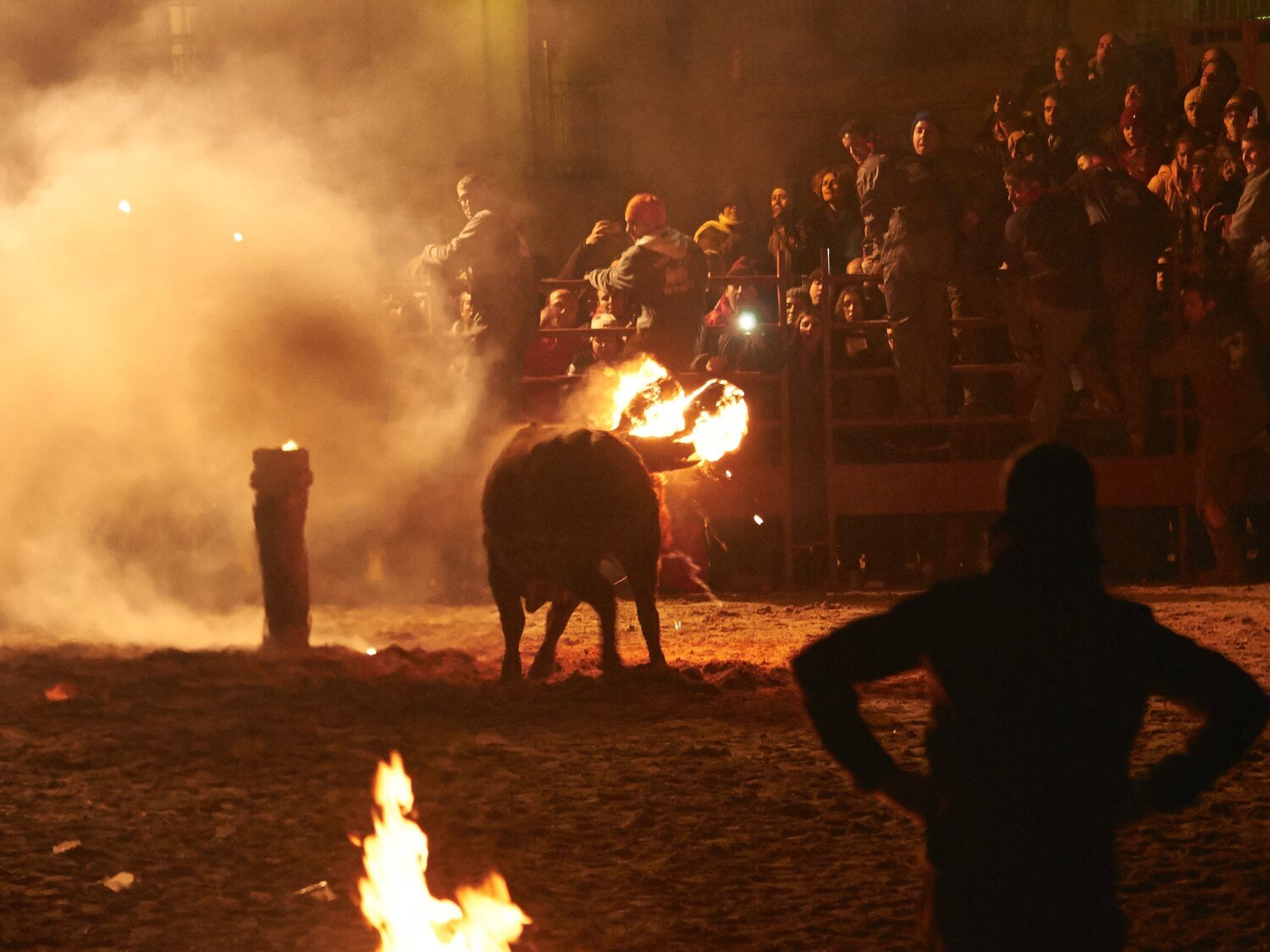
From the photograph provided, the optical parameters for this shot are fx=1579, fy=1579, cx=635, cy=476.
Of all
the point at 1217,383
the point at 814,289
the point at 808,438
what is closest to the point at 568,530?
the point at 808,438

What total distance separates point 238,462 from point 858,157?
18.0 ft

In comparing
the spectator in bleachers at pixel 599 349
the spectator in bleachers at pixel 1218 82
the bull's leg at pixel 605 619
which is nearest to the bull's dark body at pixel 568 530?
the bull's leg at pixel 605 619

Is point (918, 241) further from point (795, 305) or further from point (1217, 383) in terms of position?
point (1217, 383)

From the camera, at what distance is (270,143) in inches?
562

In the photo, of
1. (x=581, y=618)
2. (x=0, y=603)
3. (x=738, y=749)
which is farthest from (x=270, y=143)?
(x=738, y=749)

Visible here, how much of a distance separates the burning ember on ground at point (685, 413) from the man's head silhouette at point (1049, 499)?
20.6ft

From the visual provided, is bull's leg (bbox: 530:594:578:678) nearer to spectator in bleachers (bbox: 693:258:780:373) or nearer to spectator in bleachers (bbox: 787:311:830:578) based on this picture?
spectator in bleachers (bbox: 693:258:780:373)

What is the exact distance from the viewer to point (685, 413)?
9281 millimetres

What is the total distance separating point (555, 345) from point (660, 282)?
159 centimetres

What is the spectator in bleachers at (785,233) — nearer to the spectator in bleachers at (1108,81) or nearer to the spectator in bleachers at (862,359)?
the spectator in bleachers at (862,359)

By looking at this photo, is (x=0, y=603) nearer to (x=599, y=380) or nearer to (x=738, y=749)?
(x=599, y=380)

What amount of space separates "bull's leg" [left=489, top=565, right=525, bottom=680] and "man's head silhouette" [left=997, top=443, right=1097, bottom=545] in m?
5.93

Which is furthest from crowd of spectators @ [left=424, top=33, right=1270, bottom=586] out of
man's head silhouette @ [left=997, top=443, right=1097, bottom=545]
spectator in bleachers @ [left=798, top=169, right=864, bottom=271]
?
man's head silhouette @ [left=997, top=443, right=1097, bottom=545]

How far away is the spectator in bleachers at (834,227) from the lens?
1329 cm
